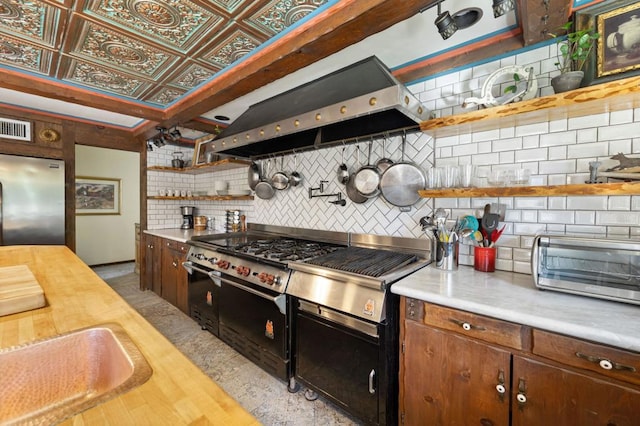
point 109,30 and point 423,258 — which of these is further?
point 423,258

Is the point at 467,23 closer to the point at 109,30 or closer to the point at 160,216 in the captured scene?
the point at 109,30

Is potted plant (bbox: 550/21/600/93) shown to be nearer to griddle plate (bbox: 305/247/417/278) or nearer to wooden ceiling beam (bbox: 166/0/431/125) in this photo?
wooden ceiling beam (bbox: 166/0/431/125)

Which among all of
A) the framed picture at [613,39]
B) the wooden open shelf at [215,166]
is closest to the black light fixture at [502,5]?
the framed picture at [613,39]

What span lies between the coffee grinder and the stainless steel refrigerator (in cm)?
138

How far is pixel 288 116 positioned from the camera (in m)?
2.10

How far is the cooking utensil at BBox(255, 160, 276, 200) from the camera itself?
313 centimetres

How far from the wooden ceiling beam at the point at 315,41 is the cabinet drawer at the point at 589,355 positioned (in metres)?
1.54

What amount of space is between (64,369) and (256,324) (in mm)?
1392

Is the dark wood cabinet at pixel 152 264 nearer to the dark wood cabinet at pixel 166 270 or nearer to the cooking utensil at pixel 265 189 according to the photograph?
the dark wood cabinet at pixel 166 270

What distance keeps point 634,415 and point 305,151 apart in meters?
2.63

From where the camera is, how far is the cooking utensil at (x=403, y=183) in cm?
205

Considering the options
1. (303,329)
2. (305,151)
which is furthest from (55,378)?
(305,151)

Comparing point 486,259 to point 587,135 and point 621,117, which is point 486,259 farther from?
point 621,117

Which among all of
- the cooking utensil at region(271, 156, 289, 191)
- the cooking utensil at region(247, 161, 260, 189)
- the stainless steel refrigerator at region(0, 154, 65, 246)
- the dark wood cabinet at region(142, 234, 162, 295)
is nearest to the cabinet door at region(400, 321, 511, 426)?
the cooking utensil at region(271, 156, 289, 191)
